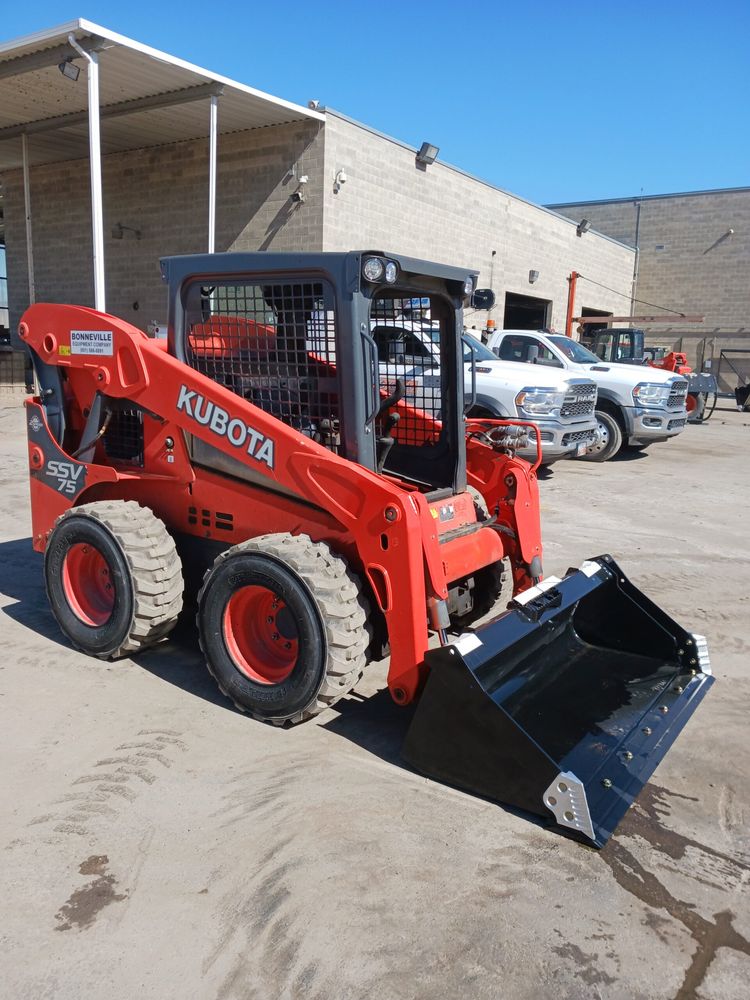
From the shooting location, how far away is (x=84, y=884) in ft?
9.18

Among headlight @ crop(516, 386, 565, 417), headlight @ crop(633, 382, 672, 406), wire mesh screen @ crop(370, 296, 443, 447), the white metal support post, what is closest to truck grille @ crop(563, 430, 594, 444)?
headlight @ crop(516, 386, 565, 417)

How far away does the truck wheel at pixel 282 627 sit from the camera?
3.61 metres

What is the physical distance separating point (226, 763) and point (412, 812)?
34.8 inches

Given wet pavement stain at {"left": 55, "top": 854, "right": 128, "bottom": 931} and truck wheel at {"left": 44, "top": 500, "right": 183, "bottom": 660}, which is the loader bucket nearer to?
wet pavement stain at {"left": 55, "top": 854, "right": 128, "bottom": 931}

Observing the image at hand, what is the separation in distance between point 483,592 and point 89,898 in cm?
293

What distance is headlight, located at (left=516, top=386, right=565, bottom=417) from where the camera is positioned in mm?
10602

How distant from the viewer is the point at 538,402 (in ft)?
34.9

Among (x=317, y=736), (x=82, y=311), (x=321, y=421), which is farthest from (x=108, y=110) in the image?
(x=317, y=736)

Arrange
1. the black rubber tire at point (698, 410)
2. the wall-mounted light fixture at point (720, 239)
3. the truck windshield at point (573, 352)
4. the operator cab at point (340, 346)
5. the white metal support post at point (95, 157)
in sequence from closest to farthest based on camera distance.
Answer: the operator cab at point (340, 346), the white metal support post at point (95, 157), the truck windshield at point (573, 352), the black rubber tire at point (698, 410), the wall-mounted light fixture at point (720, 239)

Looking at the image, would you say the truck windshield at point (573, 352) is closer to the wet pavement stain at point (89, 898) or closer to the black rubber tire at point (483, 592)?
the black rubber tire at point (483, 592)

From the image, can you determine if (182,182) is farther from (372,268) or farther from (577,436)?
(372,268)

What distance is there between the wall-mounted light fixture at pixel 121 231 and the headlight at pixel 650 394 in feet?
35.7

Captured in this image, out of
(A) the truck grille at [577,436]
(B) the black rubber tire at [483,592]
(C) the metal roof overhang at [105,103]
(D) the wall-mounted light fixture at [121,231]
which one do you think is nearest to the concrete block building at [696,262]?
(D) the wall-mounted light fixture at [121,231]

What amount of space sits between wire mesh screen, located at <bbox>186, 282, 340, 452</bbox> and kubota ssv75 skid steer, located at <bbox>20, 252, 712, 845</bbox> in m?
0.01
